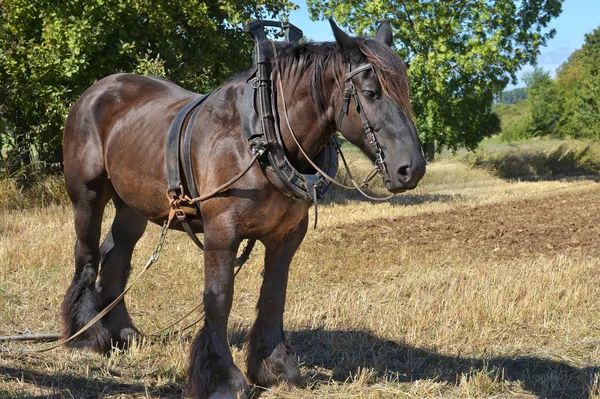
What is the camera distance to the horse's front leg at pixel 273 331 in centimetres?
445

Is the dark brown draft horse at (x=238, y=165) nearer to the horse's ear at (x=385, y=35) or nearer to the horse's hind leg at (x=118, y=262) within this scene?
the horse's ear at (x=385, y=35)

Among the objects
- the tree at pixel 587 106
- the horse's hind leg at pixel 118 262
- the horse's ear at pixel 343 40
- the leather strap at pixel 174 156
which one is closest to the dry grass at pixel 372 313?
the horse's hind leg at pixel 118 262

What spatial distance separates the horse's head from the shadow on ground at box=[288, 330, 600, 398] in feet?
5.46

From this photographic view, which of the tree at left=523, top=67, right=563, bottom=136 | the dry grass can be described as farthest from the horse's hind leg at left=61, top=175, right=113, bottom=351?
the tree at left=523, top=67, right=563, bottom=136

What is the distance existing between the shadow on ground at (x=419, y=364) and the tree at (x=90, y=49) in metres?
8.23

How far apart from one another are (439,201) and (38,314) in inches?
469

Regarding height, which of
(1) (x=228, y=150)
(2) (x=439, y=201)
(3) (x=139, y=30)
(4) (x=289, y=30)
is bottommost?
(2) (x=439, y=201)

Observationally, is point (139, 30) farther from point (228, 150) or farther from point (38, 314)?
point (228, 150)

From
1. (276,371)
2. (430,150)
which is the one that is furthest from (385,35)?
(430,150)

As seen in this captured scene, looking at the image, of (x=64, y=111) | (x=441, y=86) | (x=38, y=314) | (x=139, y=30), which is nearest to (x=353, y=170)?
(x=441, y=86)

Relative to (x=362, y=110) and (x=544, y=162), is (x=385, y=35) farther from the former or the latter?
(x=544, y=162)

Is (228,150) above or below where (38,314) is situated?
above

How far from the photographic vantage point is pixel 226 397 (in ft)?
13.5

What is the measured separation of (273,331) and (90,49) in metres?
9.37
